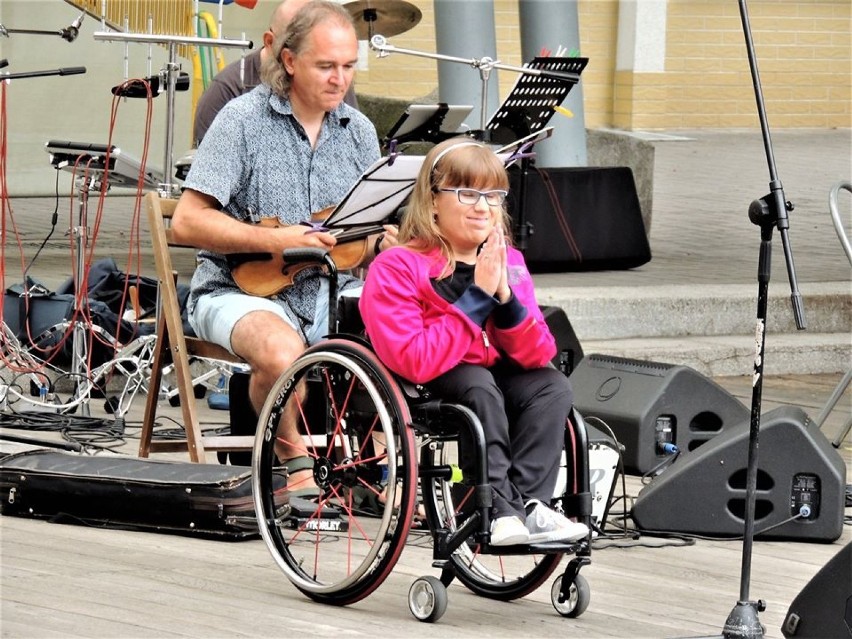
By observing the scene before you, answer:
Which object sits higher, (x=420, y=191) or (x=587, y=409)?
(x=420, y=191)

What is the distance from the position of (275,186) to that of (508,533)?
1611 millimetres

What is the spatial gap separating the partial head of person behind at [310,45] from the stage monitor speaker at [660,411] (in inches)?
53.5

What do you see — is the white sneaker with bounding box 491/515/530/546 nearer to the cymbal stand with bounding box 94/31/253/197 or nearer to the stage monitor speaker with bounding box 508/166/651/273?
the cymbal stand with bounding box 94/31/253/197

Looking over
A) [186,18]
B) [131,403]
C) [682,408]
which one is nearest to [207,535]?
[682,408]

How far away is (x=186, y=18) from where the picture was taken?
8039 mm

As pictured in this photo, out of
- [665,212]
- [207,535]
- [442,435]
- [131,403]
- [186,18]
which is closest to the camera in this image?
[442,435]

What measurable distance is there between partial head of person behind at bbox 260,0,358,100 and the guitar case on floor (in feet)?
3.73

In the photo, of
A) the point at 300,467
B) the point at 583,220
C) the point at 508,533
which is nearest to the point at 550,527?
the point at 508,533

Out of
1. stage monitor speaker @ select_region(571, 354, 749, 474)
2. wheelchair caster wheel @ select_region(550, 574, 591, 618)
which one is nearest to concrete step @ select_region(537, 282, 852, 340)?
stage monitor speaker @ select_region(571, 354, 749, 474)

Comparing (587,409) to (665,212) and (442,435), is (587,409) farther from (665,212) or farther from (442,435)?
(665,212)

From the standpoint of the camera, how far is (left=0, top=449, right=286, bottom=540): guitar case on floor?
431cm

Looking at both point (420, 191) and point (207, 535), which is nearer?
point (420, 191)

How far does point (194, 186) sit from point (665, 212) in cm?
701

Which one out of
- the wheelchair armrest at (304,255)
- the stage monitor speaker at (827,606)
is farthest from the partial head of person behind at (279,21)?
the stage monitor speaker at (827,606)
